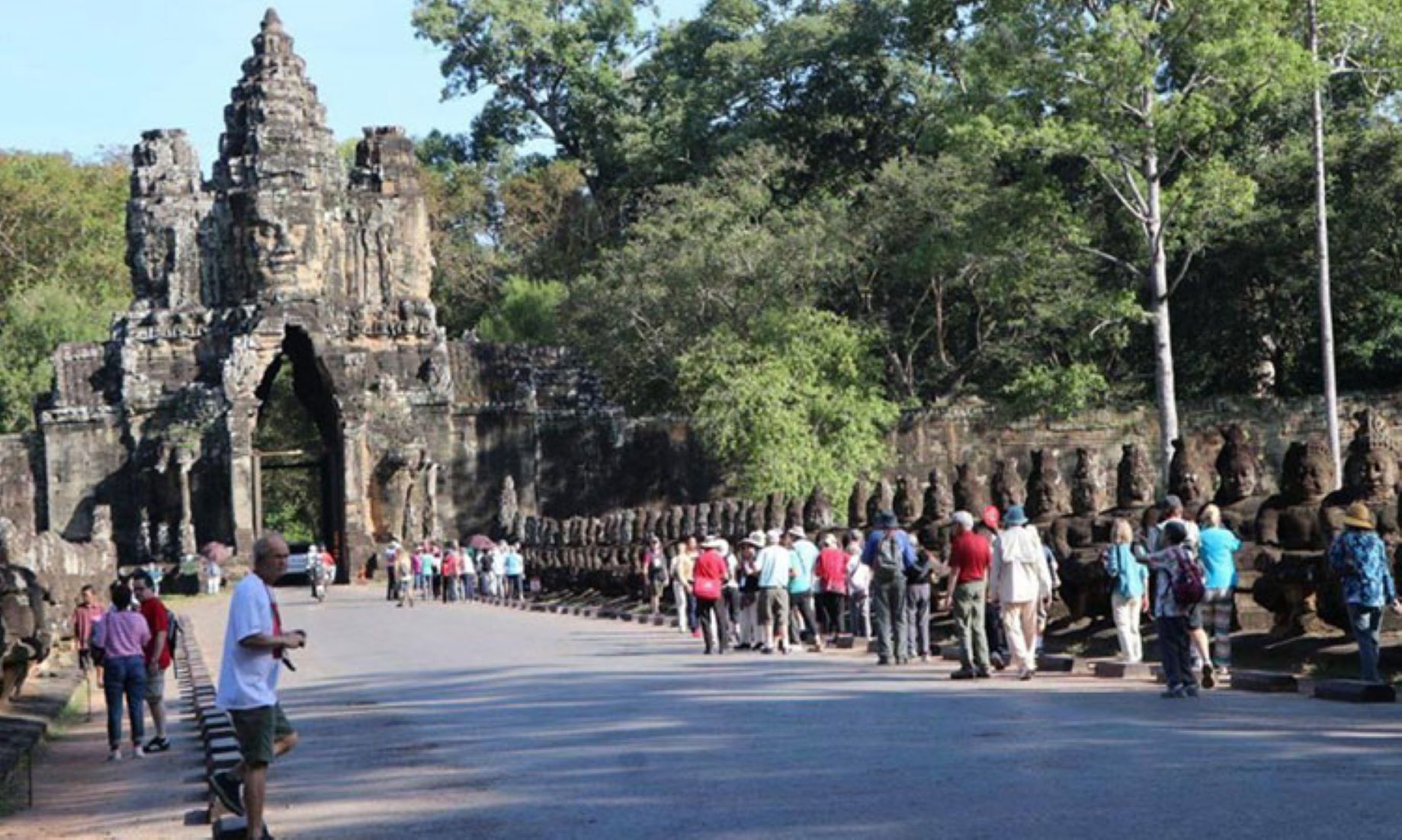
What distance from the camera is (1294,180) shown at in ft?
180

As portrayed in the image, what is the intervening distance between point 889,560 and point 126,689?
27.1 ft

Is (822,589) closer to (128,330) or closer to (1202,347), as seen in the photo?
(1202,347)

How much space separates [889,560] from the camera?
923 inches

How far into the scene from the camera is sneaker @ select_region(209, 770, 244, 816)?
38.7ft

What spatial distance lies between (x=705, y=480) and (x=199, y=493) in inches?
583

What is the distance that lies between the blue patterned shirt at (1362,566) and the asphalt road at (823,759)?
0.92m

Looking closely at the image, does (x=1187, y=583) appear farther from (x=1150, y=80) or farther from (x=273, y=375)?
(x=273, y=375)

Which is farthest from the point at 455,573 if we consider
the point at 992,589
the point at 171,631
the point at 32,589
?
the point at 992,589

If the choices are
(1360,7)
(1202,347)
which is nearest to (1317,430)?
(1202,347)

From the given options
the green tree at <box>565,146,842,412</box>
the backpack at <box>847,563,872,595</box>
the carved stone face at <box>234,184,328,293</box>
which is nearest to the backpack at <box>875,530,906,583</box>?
→ the backpack at <box>847,563,872,595</box>

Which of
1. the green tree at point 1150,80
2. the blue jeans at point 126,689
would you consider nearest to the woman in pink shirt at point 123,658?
the blue jeans at point 126,689

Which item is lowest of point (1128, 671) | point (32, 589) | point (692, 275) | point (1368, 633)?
point (1128, 671)

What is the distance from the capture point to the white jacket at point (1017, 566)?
2089 centimetres

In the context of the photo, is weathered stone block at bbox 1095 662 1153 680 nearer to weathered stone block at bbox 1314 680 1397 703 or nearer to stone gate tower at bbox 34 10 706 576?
weathered stone block at bbox 1314 680 1397 703
